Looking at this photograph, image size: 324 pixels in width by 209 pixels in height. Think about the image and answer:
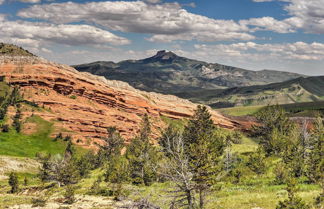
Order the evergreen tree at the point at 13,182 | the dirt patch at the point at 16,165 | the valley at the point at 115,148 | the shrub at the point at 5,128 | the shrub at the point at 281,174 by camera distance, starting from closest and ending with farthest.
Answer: the valley at the point at 115,148, the shrub at the point at 281,174, the evergreen tree at the point at 13,182, the dirt patch at the point at 16,165, the shrub at the point at 5,128

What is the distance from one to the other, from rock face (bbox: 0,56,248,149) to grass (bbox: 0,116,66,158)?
6.02 meters

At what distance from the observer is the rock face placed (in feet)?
451

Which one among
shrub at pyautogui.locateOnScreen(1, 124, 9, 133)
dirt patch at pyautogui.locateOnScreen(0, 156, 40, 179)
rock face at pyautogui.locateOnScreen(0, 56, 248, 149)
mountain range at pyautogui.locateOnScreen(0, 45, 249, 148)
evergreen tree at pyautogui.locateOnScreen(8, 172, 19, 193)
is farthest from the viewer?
rock face at pyautogui.locateOnScreen(0, 56, 248, 149)

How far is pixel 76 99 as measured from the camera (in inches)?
6097

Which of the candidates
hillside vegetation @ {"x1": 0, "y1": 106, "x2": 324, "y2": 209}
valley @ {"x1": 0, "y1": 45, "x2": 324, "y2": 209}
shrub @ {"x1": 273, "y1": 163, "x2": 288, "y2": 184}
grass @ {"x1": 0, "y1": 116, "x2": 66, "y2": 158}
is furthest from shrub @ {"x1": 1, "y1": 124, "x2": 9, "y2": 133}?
shrub @ {"x1": 273, "y1": 163, "x2": 288, "y2": 184}

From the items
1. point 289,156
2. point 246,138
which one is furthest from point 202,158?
point 246,138

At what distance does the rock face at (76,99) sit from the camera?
451ft

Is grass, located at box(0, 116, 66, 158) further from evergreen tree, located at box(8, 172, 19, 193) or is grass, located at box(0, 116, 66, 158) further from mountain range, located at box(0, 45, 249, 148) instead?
evergreen tree, located at box(8, 172, 19, 193)

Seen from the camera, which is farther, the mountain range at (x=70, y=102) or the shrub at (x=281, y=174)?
the mountain range at (x=70, y=102)

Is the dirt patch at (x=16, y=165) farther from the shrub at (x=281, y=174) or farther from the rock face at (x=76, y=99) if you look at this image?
the shrub at (x=281, y=174)

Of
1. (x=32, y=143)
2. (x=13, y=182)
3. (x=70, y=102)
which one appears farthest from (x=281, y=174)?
(x=70, y=102)

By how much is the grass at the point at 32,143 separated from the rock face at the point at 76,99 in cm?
602

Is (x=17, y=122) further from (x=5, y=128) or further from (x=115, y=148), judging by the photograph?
(x=115, y=148)

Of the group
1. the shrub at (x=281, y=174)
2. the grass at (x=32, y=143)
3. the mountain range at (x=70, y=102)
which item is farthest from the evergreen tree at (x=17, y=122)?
the shrub at (x=281, y=174)
